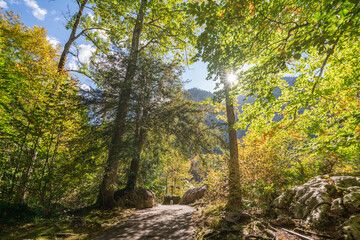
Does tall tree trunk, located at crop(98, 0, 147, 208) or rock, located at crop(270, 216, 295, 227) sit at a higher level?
tall tree trunk, located at crop(98, 0, 147, 208)

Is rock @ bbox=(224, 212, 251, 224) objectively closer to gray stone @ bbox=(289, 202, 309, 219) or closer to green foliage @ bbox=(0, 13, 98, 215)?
gray stone @ bbox=(289, 202, 309, 219)

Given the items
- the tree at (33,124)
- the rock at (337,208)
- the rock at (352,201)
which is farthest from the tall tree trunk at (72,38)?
the rock at (352,201)

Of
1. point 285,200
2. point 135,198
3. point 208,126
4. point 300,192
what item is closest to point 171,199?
point 135,198

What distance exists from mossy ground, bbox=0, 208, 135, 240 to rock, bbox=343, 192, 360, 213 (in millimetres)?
7045

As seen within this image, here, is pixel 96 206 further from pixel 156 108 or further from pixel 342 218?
pixel 342 218

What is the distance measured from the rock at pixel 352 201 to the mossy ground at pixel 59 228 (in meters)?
7.05

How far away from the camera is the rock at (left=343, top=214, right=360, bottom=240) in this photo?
271 centimetres

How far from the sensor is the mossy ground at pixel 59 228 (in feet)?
13.1

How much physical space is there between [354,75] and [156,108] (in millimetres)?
8609

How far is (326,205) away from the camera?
3.73 meters

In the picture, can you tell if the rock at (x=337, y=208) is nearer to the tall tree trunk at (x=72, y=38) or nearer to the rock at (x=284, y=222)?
the rock at (x=284, y=222)

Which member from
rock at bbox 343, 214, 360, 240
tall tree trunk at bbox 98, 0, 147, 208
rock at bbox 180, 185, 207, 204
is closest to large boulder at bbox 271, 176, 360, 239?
rock at bbox 343, 214, 360, 240

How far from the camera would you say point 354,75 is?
19.3ft

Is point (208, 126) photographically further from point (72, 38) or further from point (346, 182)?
point (72, 38)
